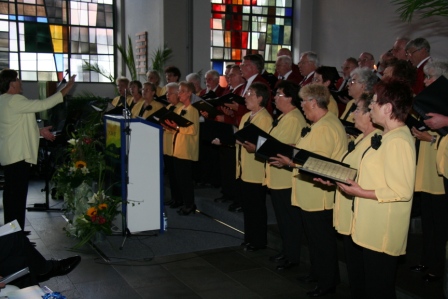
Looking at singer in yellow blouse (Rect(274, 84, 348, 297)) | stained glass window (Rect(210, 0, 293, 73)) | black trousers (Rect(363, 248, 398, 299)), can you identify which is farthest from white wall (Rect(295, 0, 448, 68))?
black trousers (Rect(363, 248, 398, 299))

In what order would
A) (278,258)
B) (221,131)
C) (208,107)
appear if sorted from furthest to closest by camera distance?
(208,107), (221,131), (278,258)

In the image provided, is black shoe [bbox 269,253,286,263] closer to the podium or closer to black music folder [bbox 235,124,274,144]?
black music folder [bbox 235,124,274,144]

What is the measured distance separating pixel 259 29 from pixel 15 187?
8.58 metres

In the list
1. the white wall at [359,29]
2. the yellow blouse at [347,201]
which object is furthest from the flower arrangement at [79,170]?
the white wall at [359,29]

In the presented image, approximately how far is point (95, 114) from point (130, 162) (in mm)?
2609

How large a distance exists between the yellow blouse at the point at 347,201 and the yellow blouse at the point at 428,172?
41.5 inches

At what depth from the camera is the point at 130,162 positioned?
5848 mm

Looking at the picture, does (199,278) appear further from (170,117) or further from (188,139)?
(188,139)

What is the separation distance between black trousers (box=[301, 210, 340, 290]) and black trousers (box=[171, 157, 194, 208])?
9.18ft

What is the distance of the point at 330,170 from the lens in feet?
10.3

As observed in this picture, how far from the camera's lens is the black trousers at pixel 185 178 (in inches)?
270

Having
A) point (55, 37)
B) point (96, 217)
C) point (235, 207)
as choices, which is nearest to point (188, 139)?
point (235, 207)

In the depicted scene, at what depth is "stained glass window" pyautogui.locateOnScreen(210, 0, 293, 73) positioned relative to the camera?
1274cm

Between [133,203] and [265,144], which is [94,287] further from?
[265,144]
